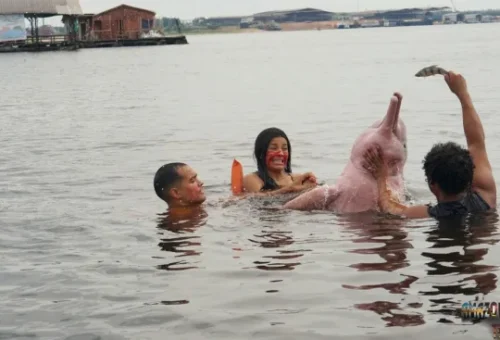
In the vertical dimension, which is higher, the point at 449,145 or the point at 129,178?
the point at 449,145

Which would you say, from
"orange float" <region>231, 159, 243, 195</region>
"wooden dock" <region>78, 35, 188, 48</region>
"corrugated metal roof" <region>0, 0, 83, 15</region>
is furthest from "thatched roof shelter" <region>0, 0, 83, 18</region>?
"orange float" <region>231, 159, 243, 195</region>

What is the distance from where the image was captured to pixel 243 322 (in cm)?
599

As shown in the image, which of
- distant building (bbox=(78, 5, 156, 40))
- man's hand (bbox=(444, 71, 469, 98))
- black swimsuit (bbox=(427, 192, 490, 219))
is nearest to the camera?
man's hand (bbox=(444, 71, 469, 98))

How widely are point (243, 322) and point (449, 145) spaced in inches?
106

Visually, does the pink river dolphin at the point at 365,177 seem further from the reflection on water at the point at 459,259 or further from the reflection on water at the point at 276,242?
the reflection on water at the point at 459,259

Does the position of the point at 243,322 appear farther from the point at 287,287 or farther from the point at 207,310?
the point at 287,287

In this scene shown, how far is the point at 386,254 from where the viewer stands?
752cm

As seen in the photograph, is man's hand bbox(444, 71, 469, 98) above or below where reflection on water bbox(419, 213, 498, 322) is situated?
above

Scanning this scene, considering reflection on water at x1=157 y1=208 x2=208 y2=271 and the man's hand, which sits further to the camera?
the man's hand

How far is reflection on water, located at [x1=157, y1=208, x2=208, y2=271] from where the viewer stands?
25.1 ft

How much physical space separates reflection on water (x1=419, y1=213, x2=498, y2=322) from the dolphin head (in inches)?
26.2

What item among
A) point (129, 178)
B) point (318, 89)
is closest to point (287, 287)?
point (129, 178)

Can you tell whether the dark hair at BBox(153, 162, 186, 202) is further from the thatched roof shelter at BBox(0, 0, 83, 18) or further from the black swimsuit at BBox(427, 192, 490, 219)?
the thatched roof shelter at BBox(0, 0, 83, 18)

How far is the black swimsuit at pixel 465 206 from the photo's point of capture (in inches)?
318
